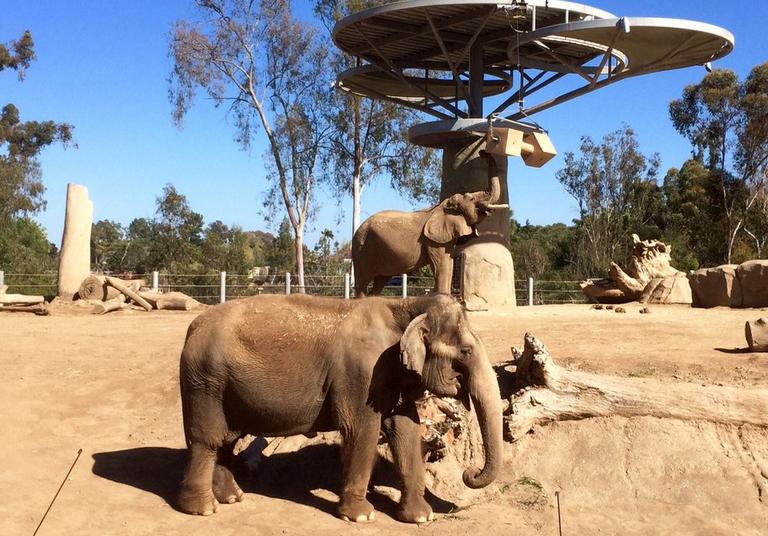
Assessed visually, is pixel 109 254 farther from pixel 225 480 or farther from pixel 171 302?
pixel 225 480

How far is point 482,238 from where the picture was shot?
54.3 feet

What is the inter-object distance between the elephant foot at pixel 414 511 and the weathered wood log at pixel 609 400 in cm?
142

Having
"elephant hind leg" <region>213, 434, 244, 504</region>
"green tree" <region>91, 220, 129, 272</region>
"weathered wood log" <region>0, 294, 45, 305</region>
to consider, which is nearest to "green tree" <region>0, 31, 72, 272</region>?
"green tree" <region>91, 220, 129, 272</region>

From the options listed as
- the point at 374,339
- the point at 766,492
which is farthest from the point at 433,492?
the point at 766,492

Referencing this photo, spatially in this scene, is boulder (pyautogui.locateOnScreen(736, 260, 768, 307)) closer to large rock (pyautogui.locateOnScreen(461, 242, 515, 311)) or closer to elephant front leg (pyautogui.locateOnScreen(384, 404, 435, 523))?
large rock (pyautogui.locateOnScreen(461, 242, 515, 311))

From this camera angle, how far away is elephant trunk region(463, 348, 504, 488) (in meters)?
5.67

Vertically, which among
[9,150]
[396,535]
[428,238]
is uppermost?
[9,150]

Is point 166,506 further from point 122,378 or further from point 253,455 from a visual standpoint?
point 122,378

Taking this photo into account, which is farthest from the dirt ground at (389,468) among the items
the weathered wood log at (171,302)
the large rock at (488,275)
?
the weathered wood log at (171,302)

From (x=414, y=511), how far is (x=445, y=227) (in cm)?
501

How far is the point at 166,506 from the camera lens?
636 cm

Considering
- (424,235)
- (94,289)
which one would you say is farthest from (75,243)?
(424,235)

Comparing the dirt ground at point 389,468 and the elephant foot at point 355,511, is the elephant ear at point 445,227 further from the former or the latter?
the elephant foot at point 355,511

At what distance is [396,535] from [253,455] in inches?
76.2
